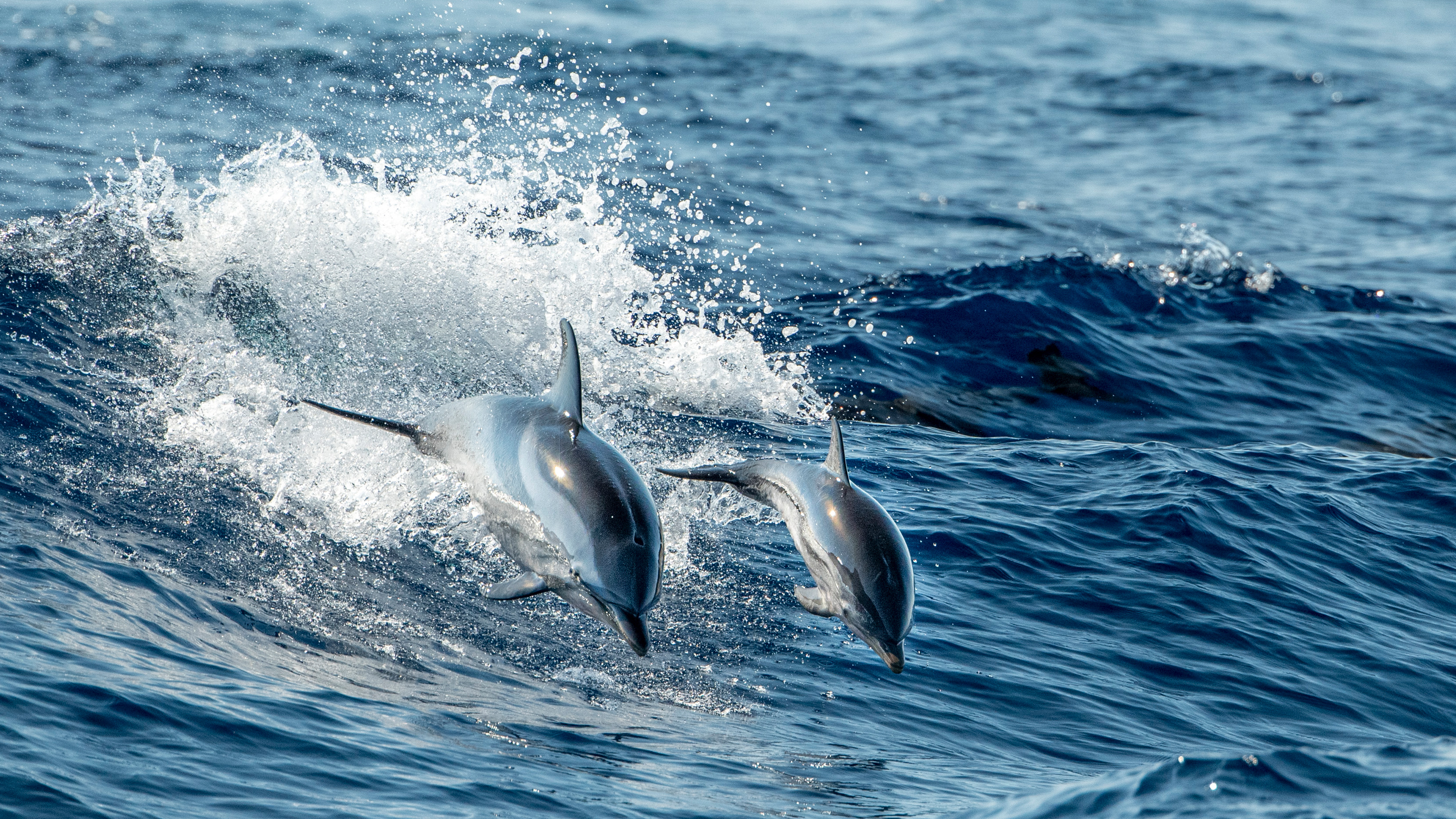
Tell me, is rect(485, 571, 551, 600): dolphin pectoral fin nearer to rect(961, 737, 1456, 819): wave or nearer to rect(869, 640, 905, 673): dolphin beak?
rect(869, 640, 905, 673): dolphin beak

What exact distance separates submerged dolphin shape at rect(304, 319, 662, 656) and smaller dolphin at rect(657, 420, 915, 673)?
1.50ft

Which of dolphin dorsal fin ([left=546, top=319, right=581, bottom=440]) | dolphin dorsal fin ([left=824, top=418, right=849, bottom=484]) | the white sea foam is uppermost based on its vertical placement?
dolphin dorsal fin ([left=546, top=319, right=581, bottom=440])

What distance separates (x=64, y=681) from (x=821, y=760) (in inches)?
136

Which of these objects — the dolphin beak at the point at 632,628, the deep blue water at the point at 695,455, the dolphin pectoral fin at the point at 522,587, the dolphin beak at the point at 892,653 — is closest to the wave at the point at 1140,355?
the deep blue water at the point at 695,455

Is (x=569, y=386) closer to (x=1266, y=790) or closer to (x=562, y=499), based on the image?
(x=562, y=499)

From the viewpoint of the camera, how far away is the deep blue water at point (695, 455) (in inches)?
251

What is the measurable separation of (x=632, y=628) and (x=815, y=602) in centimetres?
97

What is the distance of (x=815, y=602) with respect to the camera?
5.98 metres

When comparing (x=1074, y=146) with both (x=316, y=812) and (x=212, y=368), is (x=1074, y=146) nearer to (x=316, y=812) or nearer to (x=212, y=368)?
(x=212, y=368)

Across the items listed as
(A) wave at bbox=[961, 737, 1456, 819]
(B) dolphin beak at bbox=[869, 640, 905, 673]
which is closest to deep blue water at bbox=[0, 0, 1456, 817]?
(A) wave at bbox=[961, 737, 1456, 819]

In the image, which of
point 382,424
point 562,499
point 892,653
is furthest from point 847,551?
point 382,424

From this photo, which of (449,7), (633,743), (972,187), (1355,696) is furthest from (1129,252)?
(449,7)

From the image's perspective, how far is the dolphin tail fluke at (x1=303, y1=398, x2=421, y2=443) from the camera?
6270 mm

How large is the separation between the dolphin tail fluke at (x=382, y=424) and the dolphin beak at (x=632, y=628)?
5.10ft
